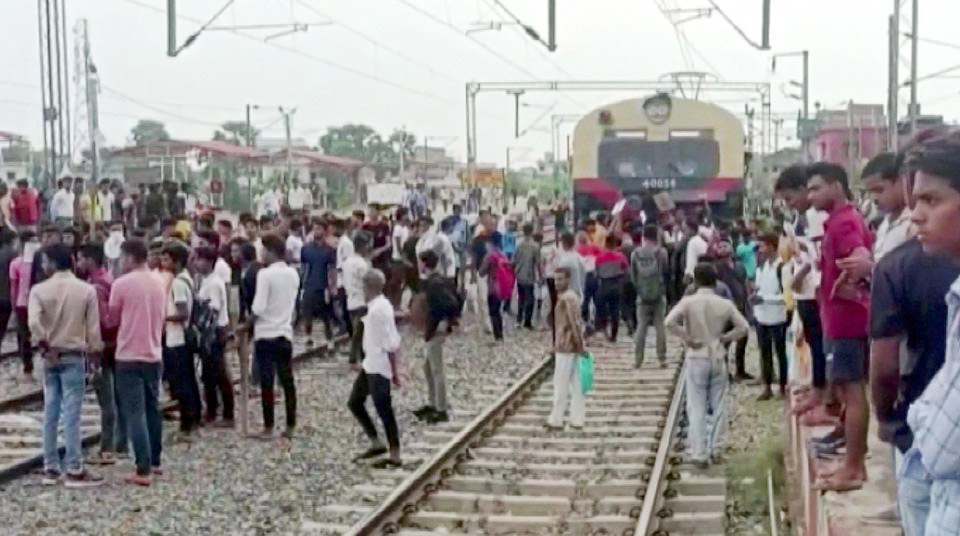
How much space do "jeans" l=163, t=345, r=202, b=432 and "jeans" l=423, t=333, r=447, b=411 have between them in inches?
86.4

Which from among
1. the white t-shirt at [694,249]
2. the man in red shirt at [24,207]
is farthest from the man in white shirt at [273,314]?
the man in red shirt at [24,207]

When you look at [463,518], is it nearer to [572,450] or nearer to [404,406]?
[572,450]

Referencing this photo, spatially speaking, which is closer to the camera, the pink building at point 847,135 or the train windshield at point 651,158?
the train windshield at point 651,158

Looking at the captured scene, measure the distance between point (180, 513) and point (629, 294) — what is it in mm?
13126

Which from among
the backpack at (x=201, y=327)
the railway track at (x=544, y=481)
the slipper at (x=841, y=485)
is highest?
the backpack at (x=201, y=327)

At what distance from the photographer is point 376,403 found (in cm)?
1204

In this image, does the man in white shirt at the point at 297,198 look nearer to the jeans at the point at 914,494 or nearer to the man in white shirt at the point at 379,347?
the man in white shirt at the point at 379,347

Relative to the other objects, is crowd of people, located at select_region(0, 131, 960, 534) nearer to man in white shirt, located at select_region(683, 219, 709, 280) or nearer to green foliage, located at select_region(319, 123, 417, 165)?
man in white shirt, located at select_region(683, 219, 709, 280)

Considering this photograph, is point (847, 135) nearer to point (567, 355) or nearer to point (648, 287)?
point (648, 287)

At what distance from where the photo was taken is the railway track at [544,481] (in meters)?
10.2

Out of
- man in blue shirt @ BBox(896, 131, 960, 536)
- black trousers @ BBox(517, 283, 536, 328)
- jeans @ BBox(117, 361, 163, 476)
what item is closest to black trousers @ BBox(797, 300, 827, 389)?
jeans @ BBox(117, 361, 163, 476)

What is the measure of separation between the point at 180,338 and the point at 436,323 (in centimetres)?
256

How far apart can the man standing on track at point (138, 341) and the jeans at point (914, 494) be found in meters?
7.24

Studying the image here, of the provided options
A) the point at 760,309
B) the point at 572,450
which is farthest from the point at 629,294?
the point at 572,450
